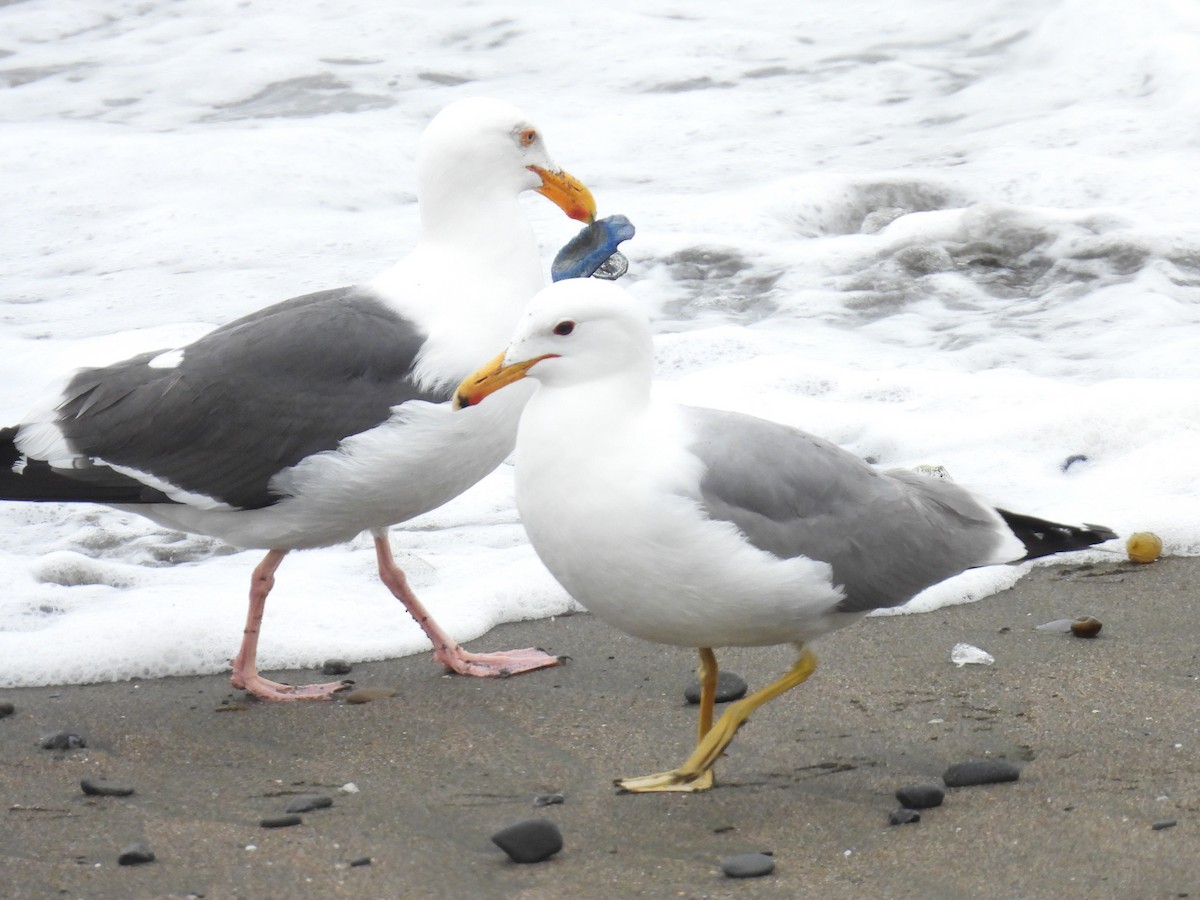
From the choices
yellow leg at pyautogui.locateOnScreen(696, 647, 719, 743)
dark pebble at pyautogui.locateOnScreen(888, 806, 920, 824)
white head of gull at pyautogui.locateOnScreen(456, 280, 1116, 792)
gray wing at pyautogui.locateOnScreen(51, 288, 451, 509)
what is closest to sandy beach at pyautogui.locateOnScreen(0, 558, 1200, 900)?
dark pebble at pyautogui.locateOnScreen(888, 806, 920, 824)

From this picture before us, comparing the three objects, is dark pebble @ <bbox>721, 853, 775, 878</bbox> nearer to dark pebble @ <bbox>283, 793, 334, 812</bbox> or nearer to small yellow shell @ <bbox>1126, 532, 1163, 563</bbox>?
dark pebble @ <bbox>283, 793, 334, 812</bbox>

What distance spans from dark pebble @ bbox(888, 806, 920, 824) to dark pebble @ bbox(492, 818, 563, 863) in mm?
743

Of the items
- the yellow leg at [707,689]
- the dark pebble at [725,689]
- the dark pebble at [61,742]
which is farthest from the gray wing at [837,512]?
the dark pebble at [61,742]

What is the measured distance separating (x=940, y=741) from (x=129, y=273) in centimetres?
721

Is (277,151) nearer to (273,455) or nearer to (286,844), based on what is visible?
(273,455)

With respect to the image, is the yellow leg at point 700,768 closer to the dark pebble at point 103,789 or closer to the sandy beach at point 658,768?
the sandy beach at point 658,768

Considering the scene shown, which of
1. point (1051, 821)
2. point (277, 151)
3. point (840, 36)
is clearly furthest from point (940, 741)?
point (840, 36)

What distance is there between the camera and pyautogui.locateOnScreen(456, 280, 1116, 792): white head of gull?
3693 mm

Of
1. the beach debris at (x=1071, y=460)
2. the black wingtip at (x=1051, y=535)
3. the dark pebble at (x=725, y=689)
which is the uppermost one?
the black wingtip at (x=1051, y=535)

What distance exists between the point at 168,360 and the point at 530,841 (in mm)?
2363

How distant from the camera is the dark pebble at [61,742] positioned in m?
4.30

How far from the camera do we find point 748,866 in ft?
10.8

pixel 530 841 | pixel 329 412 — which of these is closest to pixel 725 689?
pixel 530 841

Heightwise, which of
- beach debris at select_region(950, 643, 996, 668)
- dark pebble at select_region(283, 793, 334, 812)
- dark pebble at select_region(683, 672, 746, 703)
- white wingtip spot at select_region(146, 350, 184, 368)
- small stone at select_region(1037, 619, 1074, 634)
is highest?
white wingtip spot at select_region(146, 350, 184, 368)
